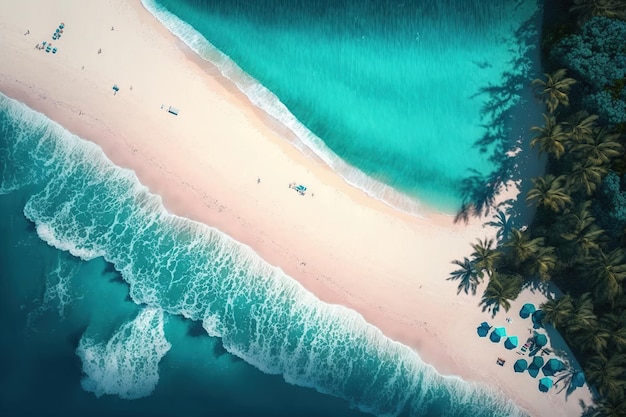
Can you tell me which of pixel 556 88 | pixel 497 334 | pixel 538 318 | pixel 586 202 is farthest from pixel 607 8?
pixel 497 334

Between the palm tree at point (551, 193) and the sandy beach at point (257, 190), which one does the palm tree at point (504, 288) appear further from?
the palm tree at point (551, 193)

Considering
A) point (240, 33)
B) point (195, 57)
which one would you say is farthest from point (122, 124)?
point (240, 33)

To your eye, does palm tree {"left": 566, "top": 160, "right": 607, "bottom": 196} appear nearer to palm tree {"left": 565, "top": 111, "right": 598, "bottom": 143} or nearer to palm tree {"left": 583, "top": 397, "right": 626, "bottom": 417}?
palm tree {"left": 565, "top": 111, "right": 598, "bottom": 143}

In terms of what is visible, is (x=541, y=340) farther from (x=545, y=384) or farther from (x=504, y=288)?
(x=504, y=288)

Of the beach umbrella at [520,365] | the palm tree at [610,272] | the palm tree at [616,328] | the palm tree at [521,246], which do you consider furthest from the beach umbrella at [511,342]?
the palm tree at [610,272]

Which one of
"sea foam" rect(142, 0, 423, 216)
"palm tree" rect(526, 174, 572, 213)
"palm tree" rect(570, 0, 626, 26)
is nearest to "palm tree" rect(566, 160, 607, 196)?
"palm tree" rect(526, 174, 572, 213)

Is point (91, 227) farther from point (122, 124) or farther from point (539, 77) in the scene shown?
point (539, 77)
